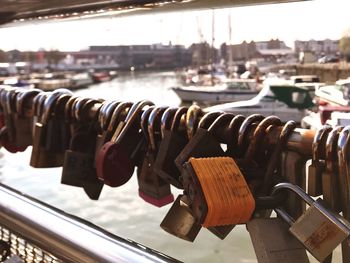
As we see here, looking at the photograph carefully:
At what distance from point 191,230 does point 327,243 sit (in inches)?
5.6

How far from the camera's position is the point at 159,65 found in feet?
107

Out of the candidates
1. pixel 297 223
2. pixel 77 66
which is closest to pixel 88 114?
pixel 297 223

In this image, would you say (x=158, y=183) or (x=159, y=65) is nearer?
(x=158, y=183)

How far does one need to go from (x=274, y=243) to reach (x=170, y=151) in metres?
0.16

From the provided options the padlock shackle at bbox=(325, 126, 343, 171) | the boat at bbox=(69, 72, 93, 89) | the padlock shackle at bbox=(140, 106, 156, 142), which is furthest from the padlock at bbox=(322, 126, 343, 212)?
the boat at bbox=(69, 72, 93, 89)

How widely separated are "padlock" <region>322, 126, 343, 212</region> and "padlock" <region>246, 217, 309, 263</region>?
0.04 meters

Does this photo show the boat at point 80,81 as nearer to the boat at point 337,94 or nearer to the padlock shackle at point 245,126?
the boat at point 337,94

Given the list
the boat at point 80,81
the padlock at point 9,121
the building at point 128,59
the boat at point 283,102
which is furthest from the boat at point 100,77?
the padlock at point 9,121

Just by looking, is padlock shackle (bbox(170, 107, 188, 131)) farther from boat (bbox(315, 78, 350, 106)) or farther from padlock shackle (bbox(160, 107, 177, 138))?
boat (bbox(315, 78, 350, 106))

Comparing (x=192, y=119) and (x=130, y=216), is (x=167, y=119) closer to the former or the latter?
(x=192, y=119)

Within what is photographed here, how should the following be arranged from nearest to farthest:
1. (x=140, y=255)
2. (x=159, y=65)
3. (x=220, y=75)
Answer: (x=140, y=255) → (x=220, y=75) → (x=159, y=65)

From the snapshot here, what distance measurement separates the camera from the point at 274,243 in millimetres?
398

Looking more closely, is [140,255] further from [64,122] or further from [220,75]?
[220,75]

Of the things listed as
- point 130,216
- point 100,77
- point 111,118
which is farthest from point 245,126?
point 100,77
